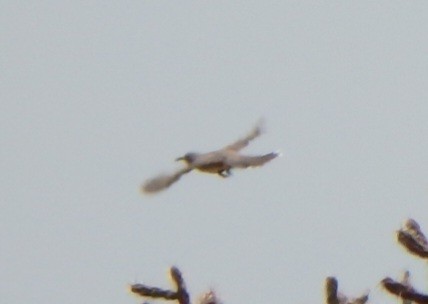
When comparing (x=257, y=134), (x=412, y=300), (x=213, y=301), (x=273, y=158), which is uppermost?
(x=257, y=134)

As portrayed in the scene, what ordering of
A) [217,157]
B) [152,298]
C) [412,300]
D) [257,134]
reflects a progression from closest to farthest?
[412,300] < [152,298] < [217,157] < [257,134]

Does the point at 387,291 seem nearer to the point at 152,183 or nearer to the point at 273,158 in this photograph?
the point at 273,158

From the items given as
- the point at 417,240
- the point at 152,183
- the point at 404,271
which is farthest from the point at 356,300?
the point at 152,183

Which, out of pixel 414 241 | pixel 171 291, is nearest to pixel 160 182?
pixel 171 291

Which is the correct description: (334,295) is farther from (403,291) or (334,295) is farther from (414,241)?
(414,241)

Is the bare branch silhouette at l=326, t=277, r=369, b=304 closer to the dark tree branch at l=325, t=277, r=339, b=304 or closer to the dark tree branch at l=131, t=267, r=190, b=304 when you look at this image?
the dark tree branch at l=325, t=277, r=339, b=304

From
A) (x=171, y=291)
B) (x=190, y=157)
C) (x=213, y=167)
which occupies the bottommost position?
(x=171, y=291)
